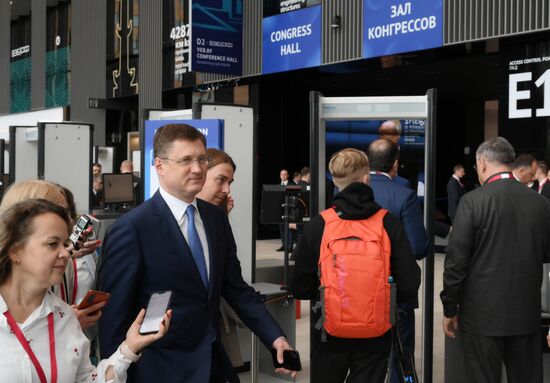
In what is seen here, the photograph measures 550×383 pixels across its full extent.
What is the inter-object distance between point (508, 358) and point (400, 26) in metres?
8.76

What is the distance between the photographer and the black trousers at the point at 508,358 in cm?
419

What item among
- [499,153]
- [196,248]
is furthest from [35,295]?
[499,153]

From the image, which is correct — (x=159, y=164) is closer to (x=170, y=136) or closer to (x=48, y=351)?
(x=170, y=136)

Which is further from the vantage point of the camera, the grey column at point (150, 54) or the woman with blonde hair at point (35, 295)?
the grey column at point (150, 54)

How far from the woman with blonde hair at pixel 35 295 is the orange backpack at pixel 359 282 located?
1610 millimetres

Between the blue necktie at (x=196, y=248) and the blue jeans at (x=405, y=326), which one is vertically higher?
the blue necktie at (x=196, y=248)

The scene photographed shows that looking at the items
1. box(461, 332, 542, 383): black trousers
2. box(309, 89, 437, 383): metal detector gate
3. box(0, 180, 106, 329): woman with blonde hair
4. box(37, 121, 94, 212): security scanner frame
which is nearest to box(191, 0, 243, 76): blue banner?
box(37, 121, 94, 212): security scanner frame

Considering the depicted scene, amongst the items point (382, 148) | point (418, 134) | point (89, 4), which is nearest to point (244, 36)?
point (418, 134)

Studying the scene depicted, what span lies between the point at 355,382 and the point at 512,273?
3.81ft

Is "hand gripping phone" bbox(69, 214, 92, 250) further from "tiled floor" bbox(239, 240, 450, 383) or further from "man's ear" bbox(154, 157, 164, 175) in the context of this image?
"tiled floor" bbox(239, 240, 450, 383)

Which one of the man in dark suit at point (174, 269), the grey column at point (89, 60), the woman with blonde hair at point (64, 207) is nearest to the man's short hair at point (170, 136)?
the man in dark suit at point (174, 269)

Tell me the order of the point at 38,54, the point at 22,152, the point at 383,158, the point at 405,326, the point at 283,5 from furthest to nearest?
the point at 38,54 → the point at 283,5 → the point at 22,152 → the point at 405,326 → the point at 383,158

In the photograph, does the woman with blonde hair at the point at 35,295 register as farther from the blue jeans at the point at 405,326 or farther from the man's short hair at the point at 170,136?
the blue jeans at the point at 405,326

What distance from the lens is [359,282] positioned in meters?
3.46
